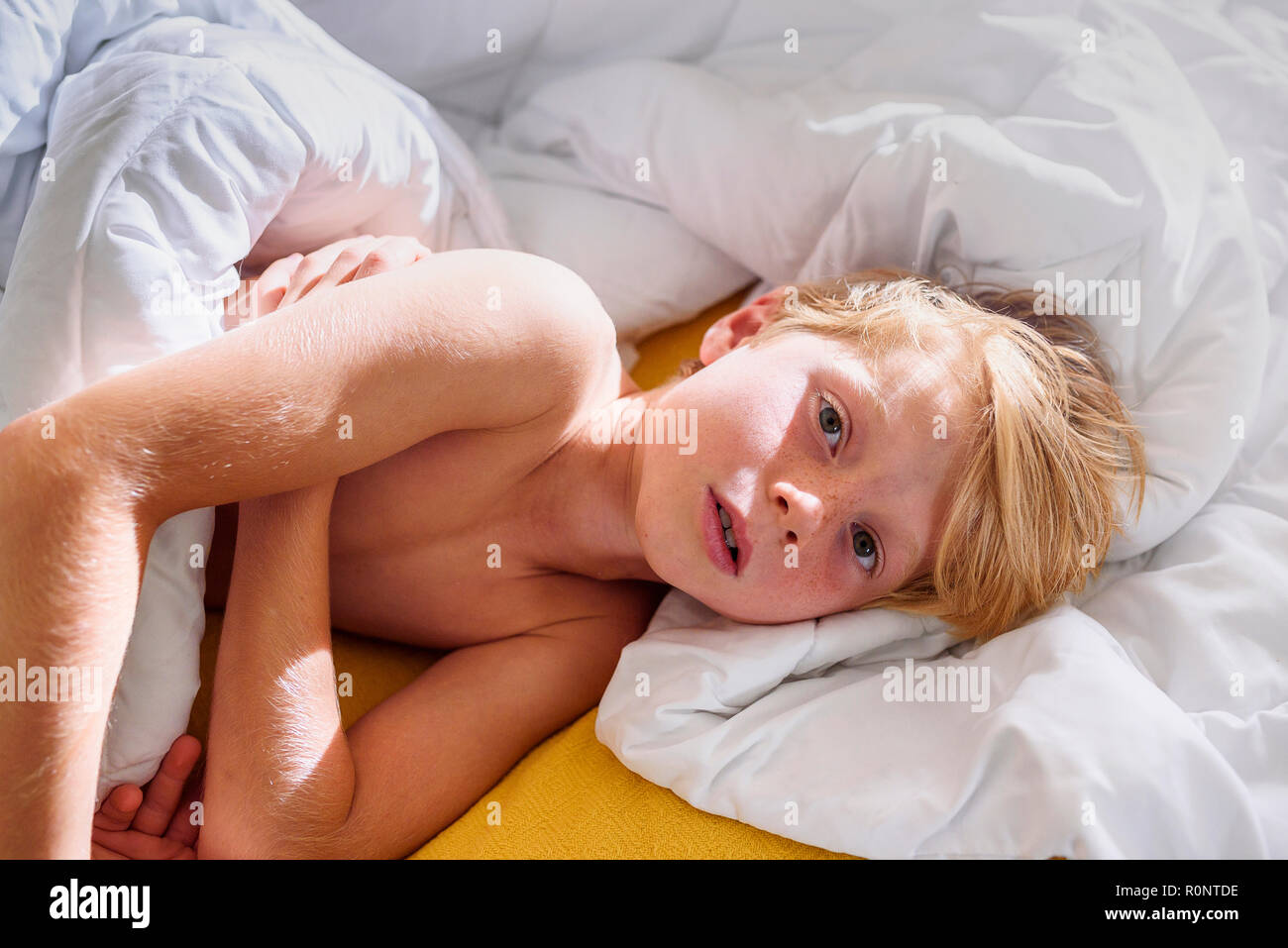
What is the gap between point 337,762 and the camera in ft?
3.42

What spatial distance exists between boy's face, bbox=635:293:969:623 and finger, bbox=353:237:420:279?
36cm

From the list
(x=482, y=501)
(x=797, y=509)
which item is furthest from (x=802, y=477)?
(x=482, y=501)

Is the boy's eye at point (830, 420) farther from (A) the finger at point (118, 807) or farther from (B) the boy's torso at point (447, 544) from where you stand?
(A) the finger at point (118, 807)

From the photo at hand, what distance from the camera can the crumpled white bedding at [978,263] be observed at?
3.28 ft

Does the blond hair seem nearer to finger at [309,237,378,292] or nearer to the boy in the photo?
the boy

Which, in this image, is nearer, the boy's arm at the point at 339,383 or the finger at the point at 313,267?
the boy's arm at the point at 339,383

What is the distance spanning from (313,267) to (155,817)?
0.63 m

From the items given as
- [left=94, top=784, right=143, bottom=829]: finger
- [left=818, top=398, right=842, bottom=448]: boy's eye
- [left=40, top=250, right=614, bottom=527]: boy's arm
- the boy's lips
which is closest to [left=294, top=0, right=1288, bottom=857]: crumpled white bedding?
the boy's lips

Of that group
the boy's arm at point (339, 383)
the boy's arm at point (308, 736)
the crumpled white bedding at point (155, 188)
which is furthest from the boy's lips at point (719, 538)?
the crumpled white bedding at point (155, 188)

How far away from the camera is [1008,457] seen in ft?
3.62

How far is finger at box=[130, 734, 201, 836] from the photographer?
3.51ft
